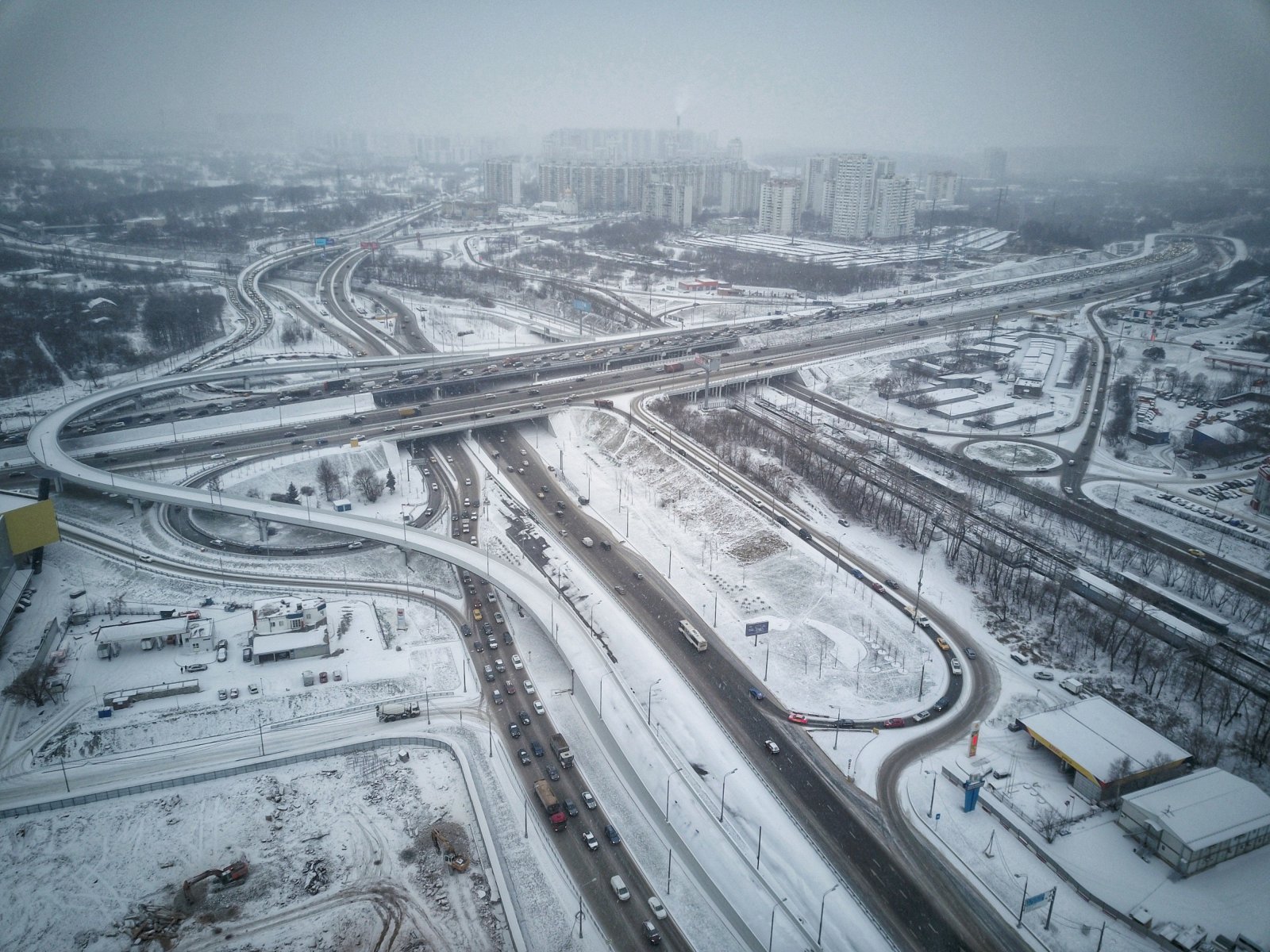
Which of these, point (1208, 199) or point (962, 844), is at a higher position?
point (1208, 199)

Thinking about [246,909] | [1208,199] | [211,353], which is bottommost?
[246,909]

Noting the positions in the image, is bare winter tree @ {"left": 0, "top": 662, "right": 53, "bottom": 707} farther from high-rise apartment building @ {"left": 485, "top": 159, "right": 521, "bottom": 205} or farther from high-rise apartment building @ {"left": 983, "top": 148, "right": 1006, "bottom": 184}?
high-rise apartment building @ {"left": 983, "top": 148, "right": 1006, "bottom": 184}

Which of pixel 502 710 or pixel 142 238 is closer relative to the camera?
pixel 502 710

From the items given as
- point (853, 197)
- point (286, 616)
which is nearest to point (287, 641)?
point (286, 616)

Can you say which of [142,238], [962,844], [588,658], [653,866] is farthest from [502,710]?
[142,238]

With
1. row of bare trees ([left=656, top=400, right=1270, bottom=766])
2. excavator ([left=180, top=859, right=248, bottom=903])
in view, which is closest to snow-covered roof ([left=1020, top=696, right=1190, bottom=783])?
row of bare trees ([left=656, top=400, right=1270, bottom=766])

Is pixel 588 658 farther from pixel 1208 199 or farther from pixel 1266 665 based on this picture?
pixel 1208 199

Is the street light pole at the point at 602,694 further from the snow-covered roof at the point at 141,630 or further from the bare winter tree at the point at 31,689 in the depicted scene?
the bare winter tree at the point at 31,689
